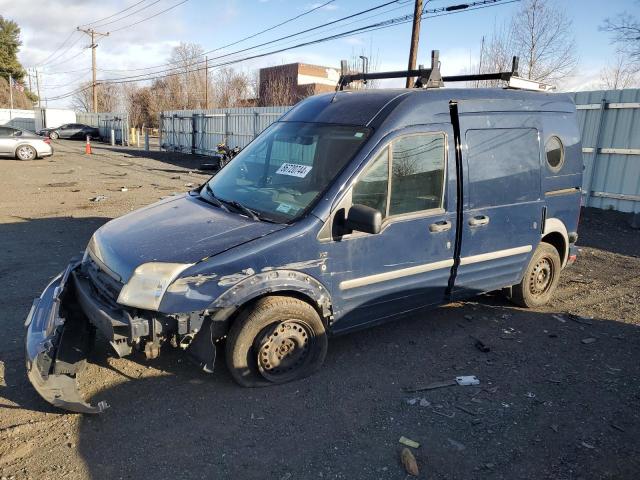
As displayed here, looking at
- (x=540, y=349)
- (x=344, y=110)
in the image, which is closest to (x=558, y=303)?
(x=540, y=349)

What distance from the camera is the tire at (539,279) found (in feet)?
17.6

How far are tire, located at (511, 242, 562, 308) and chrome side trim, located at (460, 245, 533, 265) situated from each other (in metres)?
0.30

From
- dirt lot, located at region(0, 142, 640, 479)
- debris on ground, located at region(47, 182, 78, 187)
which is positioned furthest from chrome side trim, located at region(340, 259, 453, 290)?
debris on ground, located at region(47, 182, 78, 187)

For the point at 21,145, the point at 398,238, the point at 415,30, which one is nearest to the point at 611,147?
the point at 415,30

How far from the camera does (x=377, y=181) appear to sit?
154 inches

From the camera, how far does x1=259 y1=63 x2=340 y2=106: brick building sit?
1440 inches

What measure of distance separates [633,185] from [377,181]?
9.79m

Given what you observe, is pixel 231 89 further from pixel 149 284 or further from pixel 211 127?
pixel 149 284

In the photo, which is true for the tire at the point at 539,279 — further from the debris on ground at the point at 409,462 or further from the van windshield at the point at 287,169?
the debris on ground at the point at 409,462

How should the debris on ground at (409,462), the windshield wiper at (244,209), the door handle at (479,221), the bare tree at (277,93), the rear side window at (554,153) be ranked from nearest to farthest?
the debris on ground at (409,462), the windshield wiper at (244,209), the door handle at (479,221), the rear side window at (554,153), the bare tree at (277,93)

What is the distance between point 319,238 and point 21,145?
21.9 metres

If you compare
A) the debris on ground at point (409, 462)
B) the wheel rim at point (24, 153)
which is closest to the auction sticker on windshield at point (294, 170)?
the debris on ground at point (409, 462)

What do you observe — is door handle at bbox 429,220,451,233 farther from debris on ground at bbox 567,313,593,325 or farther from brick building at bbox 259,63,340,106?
brick building at bbox 259,63,340,106

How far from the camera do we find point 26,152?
21.1 meters
